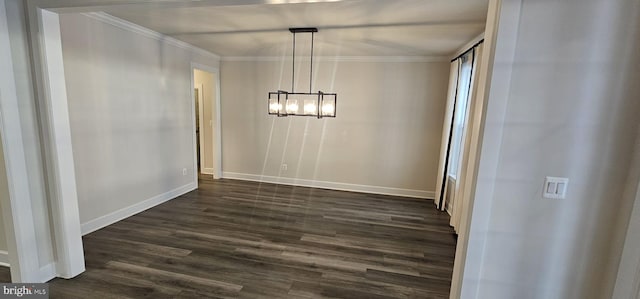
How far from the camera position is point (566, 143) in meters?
1.37

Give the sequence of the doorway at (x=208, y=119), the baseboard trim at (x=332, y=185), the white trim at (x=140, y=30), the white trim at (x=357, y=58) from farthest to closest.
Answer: the doorway at (x=208, y=119) → the baseboard trim at (x=332, y=185) → the white trim at (x=357, y=58) → the white trim at (x=140, y=30)

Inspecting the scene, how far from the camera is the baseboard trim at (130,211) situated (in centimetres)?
306

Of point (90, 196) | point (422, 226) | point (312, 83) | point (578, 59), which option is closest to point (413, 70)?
point (312, 83)

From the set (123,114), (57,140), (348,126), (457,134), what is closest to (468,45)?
(457,134)

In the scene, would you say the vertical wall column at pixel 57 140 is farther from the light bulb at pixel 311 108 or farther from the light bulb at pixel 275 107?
the light bulb at pixel 311 108

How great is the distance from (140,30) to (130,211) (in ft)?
8.08

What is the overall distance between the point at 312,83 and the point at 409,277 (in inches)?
140

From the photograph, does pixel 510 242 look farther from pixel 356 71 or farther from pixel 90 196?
pixel 90 196

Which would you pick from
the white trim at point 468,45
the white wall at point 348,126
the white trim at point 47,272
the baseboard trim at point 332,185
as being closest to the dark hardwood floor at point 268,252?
the white trim at point 47,272

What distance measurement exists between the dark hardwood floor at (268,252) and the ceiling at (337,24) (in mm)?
2226

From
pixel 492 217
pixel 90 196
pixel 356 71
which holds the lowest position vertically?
pixel 90 196

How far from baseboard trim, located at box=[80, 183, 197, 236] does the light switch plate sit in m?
4.28

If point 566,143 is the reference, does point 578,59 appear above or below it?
above

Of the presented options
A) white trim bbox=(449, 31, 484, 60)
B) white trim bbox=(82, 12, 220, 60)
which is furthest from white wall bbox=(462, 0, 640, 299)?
white trim bbox=(82, 12, 220, 60)
